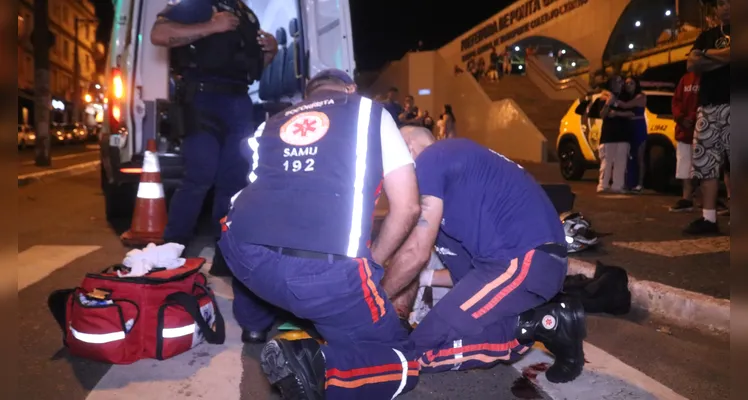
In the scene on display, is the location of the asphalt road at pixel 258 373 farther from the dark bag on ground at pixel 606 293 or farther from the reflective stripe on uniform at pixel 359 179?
the reflective stripe on uniform at pixel 359 179

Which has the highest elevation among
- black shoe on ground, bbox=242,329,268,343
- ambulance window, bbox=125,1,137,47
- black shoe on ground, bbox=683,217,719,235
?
ambulance window, bbox=125,1,137,47

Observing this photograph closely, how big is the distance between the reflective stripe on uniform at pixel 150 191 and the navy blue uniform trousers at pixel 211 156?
0.93m

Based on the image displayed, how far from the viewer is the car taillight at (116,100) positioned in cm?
559

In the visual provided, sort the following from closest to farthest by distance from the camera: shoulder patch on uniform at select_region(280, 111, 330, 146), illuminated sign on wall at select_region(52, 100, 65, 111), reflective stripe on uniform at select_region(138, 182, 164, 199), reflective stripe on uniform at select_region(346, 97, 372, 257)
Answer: reflective stripe on uniform at select_region(346, 97, 372, 257)
shoulder patch on uniform at select_region(280, 111, 330, 146)
reflective stripe on uniform at select_region(138, 182, 164, 199)
illuminated sign on wall at select_region(52, 100, 65, 111)

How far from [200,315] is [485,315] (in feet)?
4.35

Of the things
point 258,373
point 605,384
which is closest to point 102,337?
point 258,373

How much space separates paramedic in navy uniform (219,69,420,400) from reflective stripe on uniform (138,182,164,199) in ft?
9.99

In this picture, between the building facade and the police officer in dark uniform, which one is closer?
the police officer in dark uniform

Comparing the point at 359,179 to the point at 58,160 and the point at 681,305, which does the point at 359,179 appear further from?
the point at 58,160

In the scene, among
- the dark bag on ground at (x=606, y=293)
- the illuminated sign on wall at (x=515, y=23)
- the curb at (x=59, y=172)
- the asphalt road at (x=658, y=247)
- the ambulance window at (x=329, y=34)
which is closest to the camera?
the dark bag on ground at (x=606, y=293)

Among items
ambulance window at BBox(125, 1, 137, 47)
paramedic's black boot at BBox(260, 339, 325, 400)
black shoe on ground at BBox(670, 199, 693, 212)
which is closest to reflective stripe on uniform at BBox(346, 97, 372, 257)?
paramedic's black boot at BBox(260, 339, 325, 400)

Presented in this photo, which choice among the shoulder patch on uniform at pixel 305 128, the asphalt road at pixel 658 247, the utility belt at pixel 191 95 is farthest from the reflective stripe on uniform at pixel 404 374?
the utility belt at pixel 191 95

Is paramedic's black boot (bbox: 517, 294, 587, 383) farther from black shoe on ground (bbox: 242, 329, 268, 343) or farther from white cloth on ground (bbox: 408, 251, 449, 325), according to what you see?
black shoe on ground (bbox: 242, 329, 268, 343)

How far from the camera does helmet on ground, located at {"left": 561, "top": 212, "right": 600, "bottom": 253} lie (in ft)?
17.0
